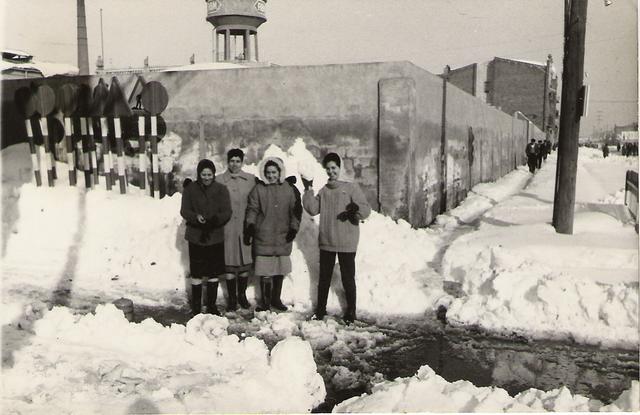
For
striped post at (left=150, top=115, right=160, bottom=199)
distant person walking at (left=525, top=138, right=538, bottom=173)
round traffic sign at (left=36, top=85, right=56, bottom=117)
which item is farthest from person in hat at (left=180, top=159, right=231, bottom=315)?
distant person walking at (left=525, top=138, right=538, bottom=173)

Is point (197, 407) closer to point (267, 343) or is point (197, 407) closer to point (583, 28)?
point (267, 343)

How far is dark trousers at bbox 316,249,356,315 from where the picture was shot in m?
5.90

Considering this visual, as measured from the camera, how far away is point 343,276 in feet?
19.5

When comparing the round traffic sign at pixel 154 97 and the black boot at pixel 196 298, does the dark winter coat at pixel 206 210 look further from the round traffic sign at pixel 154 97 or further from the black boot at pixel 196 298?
the round traffic sign at pixel 154 97

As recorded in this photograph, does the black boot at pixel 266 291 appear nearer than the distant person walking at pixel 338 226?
No

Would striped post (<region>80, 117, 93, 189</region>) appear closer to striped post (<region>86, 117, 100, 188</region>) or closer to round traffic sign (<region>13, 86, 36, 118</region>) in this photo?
striped post (<region>86, 117, 100, 188</region>)

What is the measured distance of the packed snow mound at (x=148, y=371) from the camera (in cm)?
390

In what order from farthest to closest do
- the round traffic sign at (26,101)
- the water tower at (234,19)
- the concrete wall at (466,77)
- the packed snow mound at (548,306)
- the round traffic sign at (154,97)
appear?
the concrete wall at (466,77) < the water tower at (234,19) < the round traffic sign at (26,101) < the round traffic sign at (154,97) < the packed snow mound at (548,306)

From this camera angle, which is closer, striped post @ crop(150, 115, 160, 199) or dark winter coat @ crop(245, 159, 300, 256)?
dark winter coat @ crop(245, 159, 300, 256)

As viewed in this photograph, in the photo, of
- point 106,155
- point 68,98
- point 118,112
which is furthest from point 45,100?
point 106,155

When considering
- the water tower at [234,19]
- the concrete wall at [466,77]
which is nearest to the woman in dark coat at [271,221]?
the water tower at [234,19]

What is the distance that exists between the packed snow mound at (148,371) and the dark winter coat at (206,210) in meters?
1.20

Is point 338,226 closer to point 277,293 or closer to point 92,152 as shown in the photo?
point 277,293

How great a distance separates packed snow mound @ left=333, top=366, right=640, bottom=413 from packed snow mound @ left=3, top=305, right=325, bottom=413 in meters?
0.54
